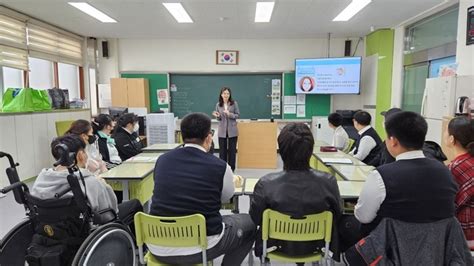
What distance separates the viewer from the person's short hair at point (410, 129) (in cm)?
155

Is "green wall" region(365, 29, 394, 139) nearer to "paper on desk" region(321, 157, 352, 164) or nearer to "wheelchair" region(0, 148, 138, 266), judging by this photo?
"paper on desk" region(321, 157, 352, 164)

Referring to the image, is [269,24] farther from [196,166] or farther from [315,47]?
[196,166]

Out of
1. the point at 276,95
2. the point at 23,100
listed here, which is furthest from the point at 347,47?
the point at 23,100

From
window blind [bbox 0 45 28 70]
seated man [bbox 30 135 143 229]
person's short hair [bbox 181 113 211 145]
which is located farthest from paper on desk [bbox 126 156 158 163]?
window blind [bbox 0 45 28 70]

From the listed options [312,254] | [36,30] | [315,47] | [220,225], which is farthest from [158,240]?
[315,47]

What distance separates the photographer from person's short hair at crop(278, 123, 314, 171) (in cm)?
173

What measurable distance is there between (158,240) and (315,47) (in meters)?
6.69

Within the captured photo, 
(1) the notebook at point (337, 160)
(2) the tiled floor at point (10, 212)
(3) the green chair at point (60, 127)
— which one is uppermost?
(3) the green chair at point (60, 127)

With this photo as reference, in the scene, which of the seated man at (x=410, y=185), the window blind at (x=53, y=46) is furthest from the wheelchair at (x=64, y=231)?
the window blind at (x=53, y=46)

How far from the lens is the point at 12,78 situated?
209 inches

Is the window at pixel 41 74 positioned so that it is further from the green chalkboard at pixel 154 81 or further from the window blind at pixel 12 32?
the green chalkboard at pixel 154 81

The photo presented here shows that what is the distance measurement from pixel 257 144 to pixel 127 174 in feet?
12.2

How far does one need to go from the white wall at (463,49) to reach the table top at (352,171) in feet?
7.92

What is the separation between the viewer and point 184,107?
7730 millimetres
